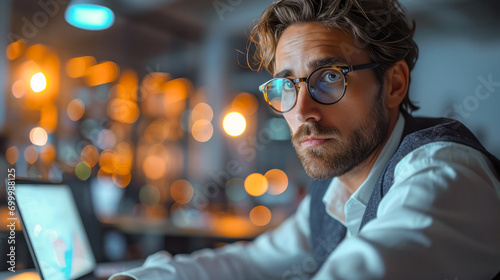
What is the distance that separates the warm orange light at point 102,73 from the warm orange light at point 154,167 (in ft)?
4.67

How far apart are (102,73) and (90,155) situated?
4.35 ft

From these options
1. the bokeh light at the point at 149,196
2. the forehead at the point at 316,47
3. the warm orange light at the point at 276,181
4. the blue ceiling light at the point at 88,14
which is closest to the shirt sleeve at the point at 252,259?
the forehead at the point at 316,47

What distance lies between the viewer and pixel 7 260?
0.99m

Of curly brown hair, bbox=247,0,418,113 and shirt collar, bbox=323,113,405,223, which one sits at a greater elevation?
curly brown hair, bbox=247,0,418,113

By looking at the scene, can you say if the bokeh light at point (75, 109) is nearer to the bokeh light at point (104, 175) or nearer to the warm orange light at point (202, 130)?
the bokeh light at point (104, 175)

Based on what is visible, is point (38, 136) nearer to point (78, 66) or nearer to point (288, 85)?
point (78, 66)

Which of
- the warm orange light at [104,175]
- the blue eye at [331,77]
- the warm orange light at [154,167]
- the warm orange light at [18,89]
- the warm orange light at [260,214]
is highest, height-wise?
the warm orange light at [18,89]

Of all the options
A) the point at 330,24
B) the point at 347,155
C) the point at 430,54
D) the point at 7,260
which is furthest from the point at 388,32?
the point at 7,260

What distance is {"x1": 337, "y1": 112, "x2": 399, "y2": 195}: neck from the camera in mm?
1051

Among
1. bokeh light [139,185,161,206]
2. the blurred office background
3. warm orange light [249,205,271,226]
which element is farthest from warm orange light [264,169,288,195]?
bokeh light [139,185,161,206]

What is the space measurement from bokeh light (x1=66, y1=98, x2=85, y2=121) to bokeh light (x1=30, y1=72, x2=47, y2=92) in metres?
0.53

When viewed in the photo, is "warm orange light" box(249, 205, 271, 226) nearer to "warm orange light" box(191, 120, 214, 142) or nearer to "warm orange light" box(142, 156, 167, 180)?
"warm orange light" box(191, 120, 214, 142)

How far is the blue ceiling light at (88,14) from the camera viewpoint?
2.61 m

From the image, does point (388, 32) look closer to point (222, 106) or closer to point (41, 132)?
point (222, 106)
